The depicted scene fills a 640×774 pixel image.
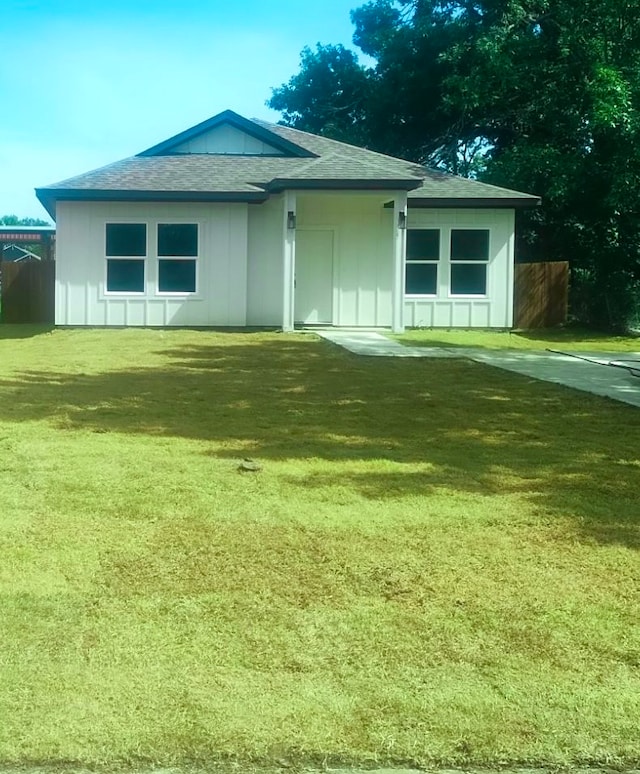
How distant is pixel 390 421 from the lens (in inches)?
404

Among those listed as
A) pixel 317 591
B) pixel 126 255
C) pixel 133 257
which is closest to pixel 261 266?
pixel 133 257

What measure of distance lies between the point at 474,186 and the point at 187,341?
898cm

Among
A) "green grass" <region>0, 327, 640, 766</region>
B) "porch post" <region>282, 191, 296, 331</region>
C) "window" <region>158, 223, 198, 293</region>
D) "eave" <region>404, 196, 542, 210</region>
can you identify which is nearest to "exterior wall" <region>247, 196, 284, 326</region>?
"window" <region>158, 223, 198, 293</region>

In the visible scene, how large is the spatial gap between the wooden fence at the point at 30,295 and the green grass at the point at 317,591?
1733 cm

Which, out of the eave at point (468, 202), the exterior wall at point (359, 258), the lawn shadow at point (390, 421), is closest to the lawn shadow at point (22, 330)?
the exterior wall at point (359, 258)

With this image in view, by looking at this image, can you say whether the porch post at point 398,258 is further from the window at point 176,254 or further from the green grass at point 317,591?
the green grass at point 317,591

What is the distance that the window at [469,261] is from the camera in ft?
80.7

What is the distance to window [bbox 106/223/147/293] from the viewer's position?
2327cm

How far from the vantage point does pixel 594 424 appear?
1012 centimetres

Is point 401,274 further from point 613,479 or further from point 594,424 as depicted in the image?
point 613,479

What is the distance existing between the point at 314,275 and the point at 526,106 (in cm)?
988

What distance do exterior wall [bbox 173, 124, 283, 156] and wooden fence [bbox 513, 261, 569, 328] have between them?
23.0 feet

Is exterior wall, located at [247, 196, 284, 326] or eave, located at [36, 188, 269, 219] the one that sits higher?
eave, located at [36, 188, 269, 219]

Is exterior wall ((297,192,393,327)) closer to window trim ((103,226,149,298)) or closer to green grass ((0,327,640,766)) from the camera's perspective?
window trim ((103,226,149,298))
